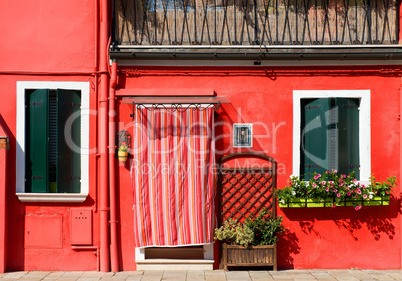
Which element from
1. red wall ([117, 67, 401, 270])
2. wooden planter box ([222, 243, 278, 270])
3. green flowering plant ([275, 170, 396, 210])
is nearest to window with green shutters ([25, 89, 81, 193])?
red wall ([117, 67, 401, 270])

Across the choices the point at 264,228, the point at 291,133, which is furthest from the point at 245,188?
the point at 291,133

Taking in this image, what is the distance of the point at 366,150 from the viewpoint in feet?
27.5

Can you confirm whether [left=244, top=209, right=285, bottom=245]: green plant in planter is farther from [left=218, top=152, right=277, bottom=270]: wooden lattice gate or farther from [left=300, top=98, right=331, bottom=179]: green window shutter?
[left=300, top=98, right=331, bottom=179]: green window shutter

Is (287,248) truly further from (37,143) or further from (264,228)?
(37,143)

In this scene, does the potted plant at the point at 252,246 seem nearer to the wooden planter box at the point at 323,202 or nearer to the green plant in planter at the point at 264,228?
the green plant in planter at the point at 264,228

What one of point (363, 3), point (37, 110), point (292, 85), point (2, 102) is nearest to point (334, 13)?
point (363, 3)

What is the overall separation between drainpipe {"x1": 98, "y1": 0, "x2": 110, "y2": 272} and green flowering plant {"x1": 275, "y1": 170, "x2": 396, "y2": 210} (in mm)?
2947

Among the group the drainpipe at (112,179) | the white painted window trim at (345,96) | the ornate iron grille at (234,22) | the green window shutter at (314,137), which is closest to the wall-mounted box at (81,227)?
the drainpipe at (112,179)

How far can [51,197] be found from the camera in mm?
8234

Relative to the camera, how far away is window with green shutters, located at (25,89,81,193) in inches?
326

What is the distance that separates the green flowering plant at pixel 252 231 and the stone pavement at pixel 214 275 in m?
0.52

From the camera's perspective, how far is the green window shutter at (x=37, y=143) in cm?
829

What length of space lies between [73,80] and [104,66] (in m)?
0.60

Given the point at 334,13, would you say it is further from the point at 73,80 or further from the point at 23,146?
the point at 23,146
